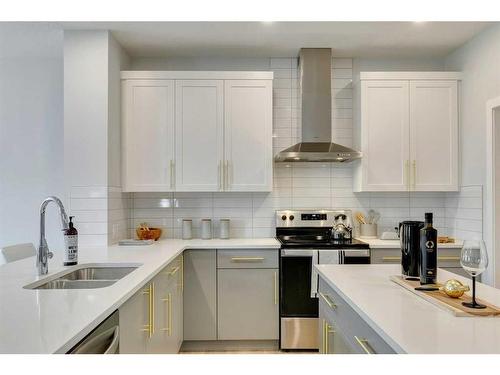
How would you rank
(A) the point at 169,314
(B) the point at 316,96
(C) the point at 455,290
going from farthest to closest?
(B) the point at 316,96 → (A) the point at 169,314 → (C) the point at 455,290

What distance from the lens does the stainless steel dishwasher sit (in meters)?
1.22

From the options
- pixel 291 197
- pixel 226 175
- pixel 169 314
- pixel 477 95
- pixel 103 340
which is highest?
pixel 477 95

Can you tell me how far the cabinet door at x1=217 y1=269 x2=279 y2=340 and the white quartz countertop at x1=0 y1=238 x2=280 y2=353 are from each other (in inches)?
40.7

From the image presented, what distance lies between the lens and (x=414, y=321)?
1.28 meters

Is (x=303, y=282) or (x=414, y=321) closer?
(x=414, y=321)

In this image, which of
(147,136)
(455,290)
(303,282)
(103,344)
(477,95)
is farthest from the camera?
(147,136)

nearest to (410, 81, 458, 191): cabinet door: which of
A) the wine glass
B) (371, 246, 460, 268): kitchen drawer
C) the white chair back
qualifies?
(371, 246, 460, 268): kitchen drawer

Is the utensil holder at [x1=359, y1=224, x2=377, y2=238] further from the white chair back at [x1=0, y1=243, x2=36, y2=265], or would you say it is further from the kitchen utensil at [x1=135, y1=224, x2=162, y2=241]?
the white chair back at [x1=0, y1=243, x2=36, y2=265]

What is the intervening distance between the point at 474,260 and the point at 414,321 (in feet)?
1.14

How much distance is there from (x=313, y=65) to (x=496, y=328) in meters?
3.00

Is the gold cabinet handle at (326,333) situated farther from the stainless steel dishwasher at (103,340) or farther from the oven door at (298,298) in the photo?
the oven door at (298,298)

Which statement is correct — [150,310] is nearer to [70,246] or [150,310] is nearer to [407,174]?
[70,246]

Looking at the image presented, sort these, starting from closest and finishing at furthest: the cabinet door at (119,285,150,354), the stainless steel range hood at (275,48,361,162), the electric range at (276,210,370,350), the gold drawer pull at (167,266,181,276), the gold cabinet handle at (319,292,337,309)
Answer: the cabinet door at (119,285,150,354)
the gold cabinet handle at (319,292,337,309)
the gold drawer pull at (167,266,181,276)
the electric range at (276,210,370,350)
the stainless steel range hood at (275,48,361,162)

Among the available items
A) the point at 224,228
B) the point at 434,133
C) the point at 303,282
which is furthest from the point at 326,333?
the point at 434,133
